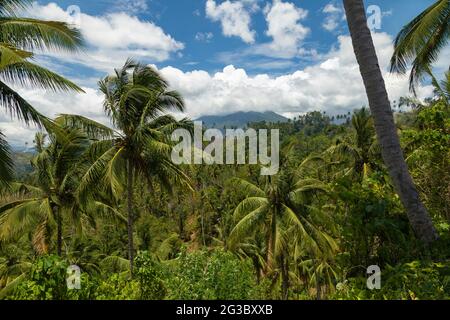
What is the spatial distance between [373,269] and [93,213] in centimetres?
1293

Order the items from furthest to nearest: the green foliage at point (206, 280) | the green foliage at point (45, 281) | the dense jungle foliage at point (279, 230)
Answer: the green foliage at point (206, 280) → the dense jungle foliage at point (279, 230) → the green foliage at point (45, 281)

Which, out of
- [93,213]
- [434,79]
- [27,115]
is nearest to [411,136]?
[434,79]

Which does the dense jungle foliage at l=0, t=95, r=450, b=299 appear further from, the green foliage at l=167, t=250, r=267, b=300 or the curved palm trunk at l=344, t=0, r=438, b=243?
the curved palm trunk at l=344, t=0, r=438, b=243

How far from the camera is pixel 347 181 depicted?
5297mm

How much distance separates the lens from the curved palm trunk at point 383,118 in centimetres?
491

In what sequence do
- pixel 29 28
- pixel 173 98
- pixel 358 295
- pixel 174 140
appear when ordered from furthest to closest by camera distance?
Result: pixel 173 98
pixel 174 140
pixel 29 28
pixel 358 295

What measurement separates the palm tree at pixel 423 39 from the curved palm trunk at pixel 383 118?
227 inches

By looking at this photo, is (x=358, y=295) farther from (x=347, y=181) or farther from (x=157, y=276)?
(x=157, y=276)

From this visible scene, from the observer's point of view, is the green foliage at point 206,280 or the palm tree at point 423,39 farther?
the palm tree at point 423,39

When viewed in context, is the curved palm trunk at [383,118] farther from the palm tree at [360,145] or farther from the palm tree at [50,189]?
the palm tree at [360,145]

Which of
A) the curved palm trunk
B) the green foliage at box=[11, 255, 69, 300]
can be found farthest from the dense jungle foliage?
the curved palm trunk

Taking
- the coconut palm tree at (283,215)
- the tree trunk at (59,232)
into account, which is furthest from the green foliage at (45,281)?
the coconut palm tree at (283,215)
